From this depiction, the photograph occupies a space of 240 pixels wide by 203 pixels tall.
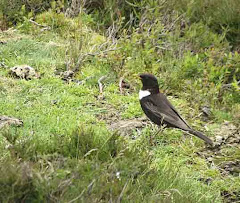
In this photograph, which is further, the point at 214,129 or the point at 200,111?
the point at 200,111

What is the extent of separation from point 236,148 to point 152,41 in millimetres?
2882

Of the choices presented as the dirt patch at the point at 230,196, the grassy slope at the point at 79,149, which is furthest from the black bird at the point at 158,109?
the dirt patch at the point at 230,196

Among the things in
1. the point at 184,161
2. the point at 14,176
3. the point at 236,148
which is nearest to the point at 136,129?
the point at 184,161

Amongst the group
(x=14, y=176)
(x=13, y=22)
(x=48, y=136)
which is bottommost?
(x=13, y=22)

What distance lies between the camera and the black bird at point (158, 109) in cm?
548

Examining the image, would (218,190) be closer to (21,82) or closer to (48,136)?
(48,136)

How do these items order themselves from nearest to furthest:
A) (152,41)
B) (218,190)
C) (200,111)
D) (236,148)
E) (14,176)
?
(14,176)
(218,190)
(236,148)
(200,111)
(152,41)

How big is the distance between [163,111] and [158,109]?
6 cm

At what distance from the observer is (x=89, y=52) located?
7359mm

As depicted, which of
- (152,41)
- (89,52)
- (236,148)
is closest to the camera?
(236,148)

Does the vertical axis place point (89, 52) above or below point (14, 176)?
below

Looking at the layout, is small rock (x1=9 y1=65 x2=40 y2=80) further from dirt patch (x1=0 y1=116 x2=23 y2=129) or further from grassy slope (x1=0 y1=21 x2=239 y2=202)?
dirt patch (x1=0 y1=116 x2=23 y2=129)

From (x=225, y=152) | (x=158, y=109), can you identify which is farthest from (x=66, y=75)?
(x=225, y=152)

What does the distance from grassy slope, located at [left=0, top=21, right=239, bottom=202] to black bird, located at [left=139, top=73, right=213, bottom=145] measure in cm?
20
